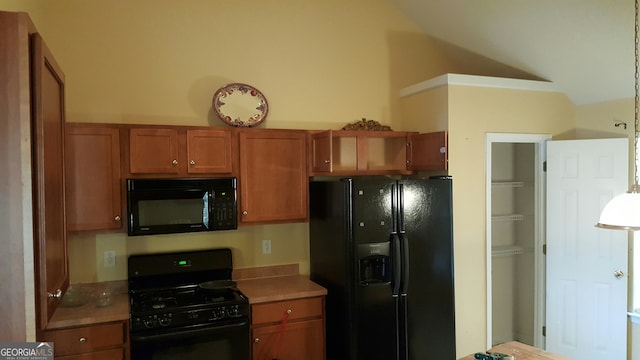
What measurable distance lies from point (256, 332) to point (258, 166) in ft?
3.72

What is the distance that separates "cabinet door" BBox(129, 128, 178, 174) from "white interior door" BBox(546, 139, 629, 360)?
119 inches

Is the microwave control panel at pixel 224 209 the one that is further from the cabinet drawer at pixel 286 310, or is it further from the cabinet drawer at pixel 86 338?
the cabinet drawer at pixel 86 338

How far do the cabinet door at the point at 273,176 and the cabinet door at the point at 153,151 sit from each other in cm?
46

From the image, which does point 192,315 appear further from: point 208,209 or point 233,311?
point 208,209

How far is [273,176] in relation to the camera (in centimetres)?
350

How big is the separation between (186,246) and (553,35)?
308 cm

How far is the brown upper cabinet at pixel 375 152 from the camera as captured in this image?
3.57 metres

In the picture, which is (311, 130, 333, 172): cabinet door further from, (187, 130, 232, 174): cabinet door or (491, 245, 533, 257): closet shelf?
(491, 245, 533, 257): closet shelf

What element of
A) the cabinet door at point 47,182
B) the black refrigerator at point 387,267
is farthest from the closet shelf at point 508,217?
the cabinet door at point 47,182

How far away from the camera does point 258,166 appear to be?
345 cm

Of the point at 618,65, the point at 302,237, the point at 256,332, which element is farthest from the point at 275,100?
the point at 618,65

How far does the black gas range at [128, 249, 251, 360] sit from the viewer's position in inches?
113

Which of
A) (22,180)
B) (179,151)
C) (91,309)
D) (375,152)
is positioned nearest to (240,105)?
(179,151)

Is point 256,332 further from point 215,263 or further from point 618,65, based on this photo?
point 618,65
